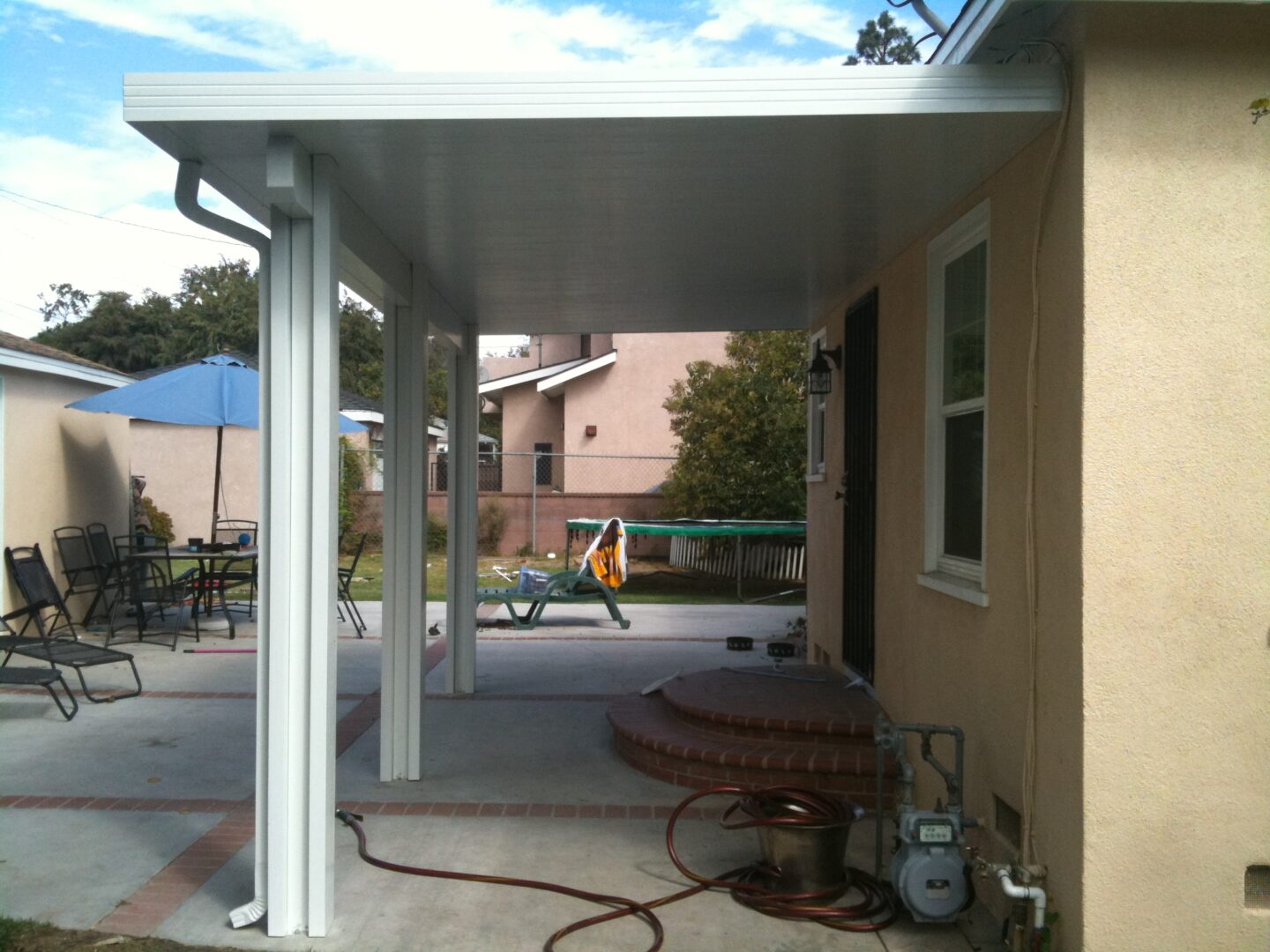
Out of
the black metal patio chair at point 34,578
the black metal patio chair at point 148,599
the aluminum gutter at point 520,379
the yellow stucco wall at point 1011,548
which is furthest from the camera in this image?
the aluminum gutter at point 520,379

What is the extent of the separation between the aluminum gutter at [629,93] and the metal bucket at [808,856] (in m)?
2.64

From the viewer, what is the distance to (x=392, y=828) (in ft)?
16.2

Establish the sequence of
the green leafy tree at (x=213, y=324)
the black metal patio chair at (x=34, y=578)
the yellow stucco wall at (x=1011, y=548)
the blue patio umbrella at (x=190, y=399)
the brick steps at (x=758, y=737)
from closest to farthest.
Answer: the yellow stucco wall at (x=1011, y=548)
the brick steps at (x=758, y=737)
the black metal patio chair at (x=34, y=578)
the blue patio umbrella at (x=190, y=399)
the green leafy tree at (x=213, y=324)

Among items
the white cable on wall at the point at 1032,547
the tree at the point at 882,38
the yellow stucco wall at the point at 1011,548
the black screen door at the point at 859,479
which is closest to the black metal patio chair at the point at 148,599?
the black screen door at the point at 859,479

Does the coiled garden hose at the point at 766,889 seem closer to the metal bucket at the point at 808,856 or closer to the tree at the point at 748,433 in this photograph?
the metal bucket at the point at 808,856

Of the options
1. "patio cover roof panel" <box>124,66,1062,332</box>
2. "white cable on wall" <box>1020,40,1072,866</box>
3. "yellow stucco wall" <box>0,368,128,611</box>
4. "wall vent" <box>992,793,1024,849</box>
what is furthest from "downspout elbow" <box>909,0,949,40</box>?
"yellow stucco wall" <box>0,368,128,611</box>

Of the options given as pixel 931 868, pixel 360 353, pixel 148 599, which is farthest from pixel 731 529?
pixel 360 353

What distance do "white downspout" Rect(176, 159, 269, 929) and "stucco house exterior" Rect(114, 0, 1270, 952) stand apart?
21 millimetres

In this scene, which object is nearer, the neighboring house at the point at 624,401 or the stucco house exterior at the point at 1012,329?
the stucco house exterior at the point at 1012,329

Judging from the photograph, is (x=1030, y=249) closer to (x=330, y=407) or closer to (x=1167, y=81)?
(x=1167, y=81)

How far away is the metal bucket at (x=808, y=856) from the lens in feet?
13.2

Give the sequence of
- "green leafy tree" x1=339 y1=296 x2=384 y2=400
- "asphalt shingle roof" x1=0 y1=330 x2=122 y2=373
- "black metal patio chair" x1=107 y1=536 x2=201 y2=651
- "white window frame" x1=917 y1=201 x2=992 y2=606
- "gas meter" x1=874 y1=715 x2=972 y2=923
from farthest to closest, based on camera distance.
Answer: "green leafy tree" x1=339 y1=296 x2=384 y2=400
"black metal patio chair" x1=107 y1=536 x2=201 y2=651
"asphalt shingle roof" x1=0 y1=330 x2=122 y2=373
"white window frame" x1=917 y1=201 x2=992 y2=606
"gas meter" x1=874 y1=715 x2=972 y2=923

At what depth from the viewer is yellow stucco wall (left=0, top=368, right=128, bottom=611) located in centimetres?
941

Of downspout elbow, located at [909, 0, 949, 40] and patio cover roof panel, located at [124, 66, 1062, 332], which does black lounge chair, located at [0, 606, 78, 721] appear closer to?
patio cover roof panel, located at [124, 66, 1062, 332]
